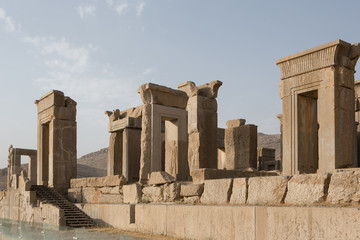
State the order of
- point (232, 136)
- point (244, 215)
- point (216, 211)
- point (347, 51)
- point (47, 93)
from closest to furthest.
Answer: point (244, 215) → point (216, 211) → point (347, 51) → point (47, 93) → point (232, 136)

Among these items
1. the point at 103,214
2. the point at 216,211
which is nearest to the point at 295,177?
the point at 216,211

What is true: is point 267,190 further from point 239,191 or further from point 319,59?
point 319,59

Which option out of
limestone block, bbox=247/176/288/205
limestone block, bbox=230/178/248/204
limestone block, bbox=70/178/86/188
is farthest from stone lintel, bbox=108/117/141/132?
limestone block, bbox=247/176/288/205

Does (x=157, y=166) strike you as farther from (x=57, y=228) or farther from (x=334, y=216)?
(x=334, y=216)

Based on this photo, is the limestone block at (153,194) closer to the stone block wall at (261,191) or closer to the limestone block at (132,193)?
the stone block wall at (261,191)

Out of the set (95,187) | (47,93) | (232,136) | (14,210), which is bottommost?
(14,210)

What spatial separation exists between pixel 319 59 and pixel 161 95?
182 inches

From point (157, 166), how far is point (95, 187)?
8.88 feet

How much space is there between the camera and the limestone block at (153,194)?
10039 millimetres

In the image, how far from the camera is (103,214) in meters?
11.2

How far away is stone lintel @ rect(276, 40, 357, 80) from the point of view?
10289 mm

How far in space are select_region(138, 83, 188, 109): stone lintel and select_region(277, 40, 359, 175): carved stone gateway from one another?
326cm

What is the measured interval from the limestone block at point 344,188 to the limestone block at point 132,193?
5846 millimetres

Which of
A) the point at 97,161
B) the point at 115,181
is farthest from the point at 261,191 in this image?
the point at 97,161
